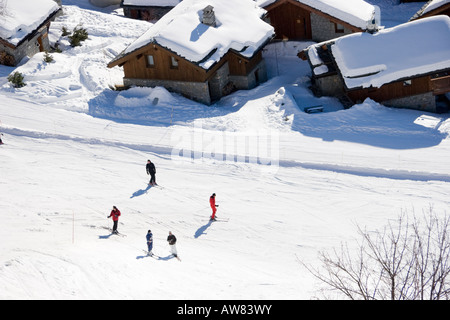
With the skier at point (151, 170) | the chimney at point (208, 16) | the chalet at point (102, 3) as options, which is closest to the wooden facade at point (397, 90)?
the chimney at point (208, 16)

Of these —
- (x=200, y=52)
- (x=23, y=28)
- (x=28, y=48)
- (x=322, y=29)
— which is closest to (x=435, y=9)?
(x=322, y=29)

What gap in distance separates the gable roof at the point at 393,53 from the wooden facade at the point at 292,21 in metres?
6.39

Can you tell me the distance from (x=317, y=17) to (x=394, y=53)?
920cm

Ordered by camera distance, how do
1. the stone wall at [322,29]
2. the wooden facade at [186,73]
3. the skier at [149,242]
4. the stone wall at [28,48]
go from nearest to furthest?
the skier at [149,242]
the wooden facade at [186,73]
the stone wall at [28,48]
the stone wall at [322,29]

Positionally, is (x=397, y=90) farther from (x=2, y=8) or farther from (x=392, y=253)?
(x=2, y=8)

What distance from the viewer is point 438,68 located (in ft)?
109

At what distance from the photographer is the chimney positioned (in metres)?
37.0

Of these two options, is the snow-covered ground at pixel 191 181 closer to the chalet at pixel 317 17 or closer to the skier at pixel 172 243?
the skier at pixel 172 243

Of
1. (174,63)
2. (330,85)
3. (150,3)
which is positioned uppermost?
(150,3)

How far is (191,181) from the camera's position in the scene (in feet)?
90.8

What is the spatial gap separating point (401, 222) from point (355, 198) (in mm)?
2537

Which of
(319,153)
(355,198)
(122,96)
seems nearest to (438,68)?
(319,153)

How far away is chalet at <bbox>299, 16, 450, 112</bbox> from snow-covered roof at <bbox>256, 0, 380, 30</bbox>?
387 cm

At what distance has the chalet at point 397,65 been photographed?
33625 millimetres
